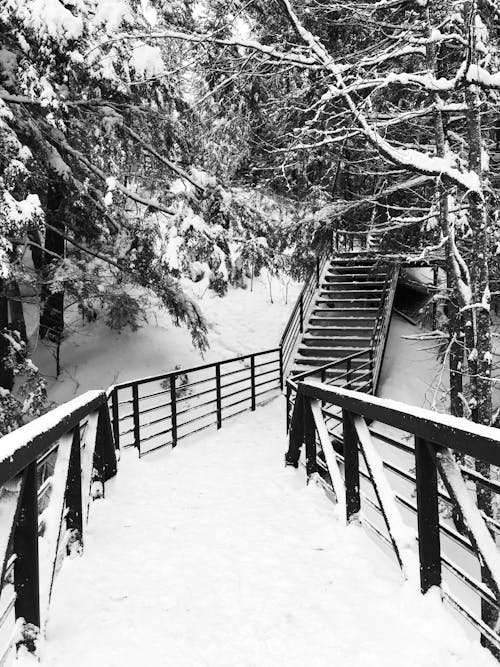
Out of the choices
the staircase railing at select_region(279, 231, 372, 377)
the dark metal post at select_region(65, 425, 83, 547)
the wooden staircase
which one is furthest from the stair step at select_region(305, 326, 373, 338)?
the dark metal post at select_region(65, 425, 83, 547)

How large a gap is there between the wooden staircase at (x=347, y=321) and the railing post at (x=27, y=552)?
963 cm

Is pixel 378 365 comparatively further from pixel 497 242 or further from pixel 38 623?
pixel 38 623

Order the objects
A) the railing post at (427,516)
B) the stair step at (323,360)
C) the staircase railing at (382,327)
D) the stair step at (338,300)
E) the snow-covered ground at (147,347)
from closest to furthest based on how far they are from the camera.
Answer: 1. the railing post at (427,516)
2. the staircase railing at (382,327)
3. the stair step at (323,360)
4. the snow-covered ground at (147,347)
5. the stair step at (338,300)

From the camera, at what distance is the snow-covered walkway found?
2518mm

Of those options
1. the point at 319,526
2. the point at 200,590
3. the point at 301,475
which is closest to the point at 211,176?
the point at 301,475

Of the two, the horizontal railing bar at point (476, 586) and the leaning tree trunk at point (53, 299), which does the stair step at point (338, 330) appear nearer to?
the leaning tree trunk at point (53, 299)

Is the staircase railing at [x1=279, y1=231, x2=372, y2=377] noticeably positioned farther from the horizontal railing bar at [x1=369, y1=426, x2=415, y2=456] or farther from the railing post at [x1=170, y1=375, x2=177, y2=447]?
the horizontal railing bar at [x1=369, y1=426, x2=415, y2=456]

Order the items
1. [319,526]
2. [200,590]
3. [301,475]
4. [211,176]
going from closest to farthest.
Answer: [200,590]
[319,526]
[301,475]
[211,176]

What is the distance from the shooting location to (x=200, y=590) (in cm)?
325

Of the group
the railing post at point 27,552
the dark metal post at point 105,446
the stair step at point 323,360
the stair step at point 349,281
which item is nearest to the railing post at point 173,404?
the dark metal post at point 105,446

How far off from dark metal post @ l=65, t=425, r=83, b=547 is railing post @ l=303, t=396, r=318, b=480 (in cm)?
227

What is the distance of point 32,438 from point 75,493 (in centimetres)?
136

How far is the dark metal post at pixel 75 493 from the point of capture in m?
3.45

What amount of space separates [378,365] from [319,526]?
8.78 meters
